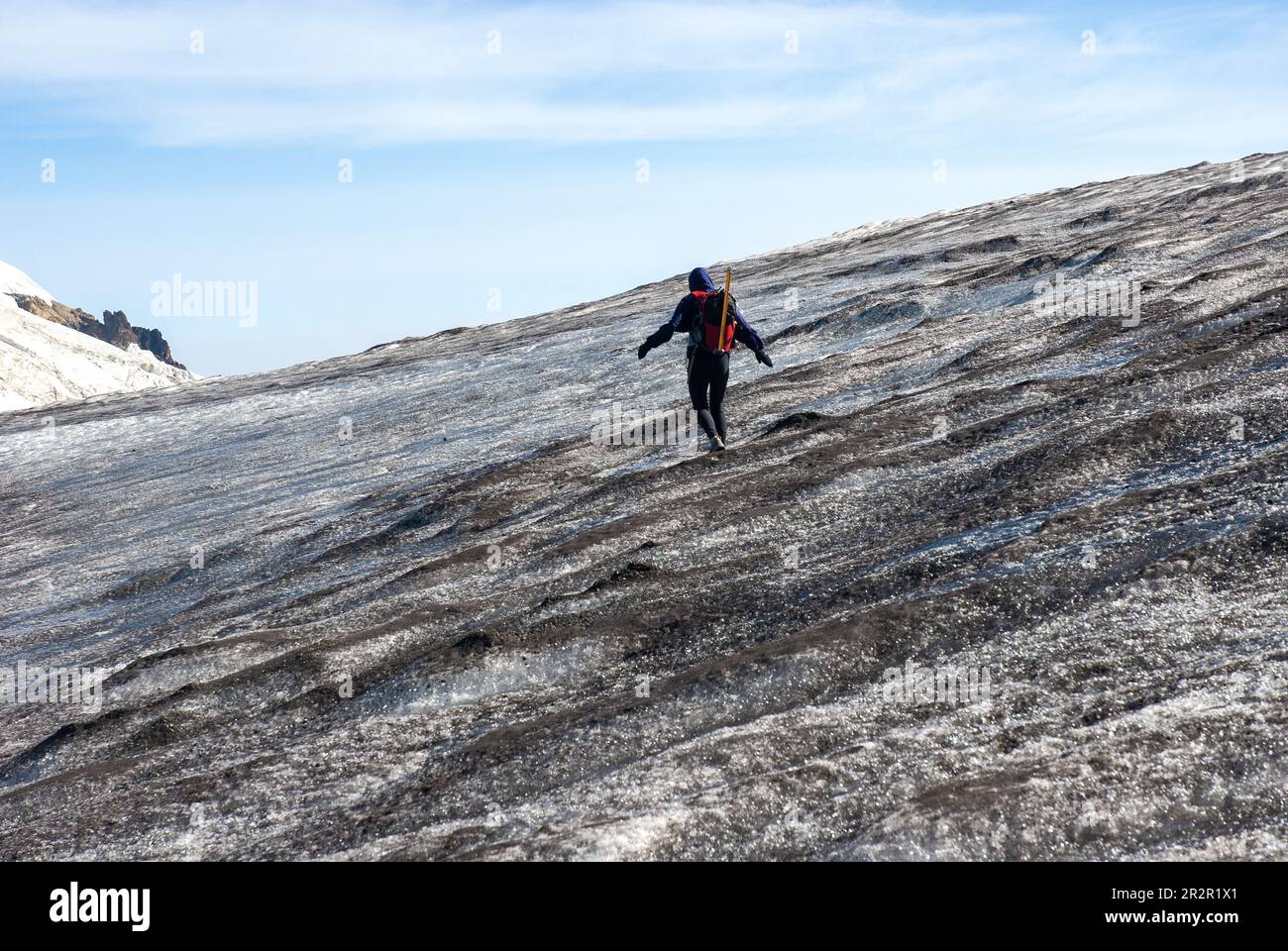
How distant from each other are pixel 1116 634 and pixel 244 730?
25.6 feet

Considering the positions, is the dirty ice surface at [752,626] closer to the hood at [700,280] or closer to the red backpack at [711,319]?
the red backpack at [711,319]

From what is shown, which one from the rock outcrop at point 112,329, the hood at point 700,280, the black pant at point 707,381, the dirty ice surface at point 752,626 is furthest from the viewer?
the rock outcrop at point 112,329

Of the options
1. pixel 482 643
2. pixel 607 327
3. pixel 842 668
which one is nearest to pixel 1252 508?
pixel 842 668

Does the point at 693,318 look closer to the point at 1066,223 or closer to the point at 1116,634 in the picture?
the point at 1116,634

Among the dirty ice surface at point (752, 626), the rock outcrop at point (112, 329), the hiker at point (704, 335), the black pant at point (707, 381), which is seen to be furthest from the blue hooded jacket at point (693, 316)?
the rock outcrop at point (112, 329)

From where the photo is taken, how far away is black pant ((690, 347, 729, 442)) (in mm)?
16469

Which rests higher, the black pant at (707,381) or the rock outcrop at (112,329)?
the rock outcrop at (112,329)

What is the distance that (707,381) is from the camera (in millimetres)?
16703

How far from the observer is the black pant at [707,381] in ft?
54.0

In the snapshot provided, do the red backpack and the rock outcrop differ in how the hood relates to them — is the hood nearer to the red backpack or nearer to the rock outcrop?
the red backpack

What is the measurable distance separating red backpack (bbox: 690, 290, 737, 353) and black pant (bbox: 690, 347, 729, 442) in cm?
14

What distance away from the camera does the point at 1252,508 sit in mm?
11008

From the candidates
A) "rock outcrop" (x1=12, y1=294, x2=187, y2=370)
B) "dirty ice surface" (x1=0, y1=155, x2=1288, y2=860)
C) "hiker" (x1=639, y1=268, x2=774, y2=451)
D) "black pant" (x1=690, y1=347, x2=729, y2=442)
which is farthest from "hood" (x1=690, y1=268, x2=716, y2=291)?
"rock outcrop" (x1=12, y1=294, x2=187, y2=370)
